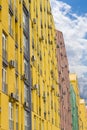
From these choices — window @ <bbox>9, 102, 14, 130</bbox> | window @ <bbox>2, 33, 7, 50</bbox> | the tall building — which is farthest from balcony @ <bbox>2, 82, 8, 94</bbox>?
the tall building

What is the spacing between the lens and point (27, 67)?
40344mm

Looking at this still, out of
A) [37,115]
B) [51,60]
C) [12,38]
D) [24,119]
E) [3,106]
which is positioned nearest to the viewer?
[3,106]

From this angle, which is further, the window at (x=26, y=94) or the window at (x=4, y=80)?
the window at (x=26, y=94)

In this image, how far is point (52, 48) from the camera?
59969 millimetres

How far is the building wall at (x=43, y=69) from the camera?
43.3 metres

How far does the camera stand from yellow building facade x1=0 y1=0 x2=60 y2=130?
30906 mm

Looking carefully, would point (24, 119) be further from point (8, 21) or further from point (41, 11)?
point (41, 11)

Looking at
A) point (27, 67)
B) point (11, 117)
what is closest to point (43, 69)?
point (27, 67)

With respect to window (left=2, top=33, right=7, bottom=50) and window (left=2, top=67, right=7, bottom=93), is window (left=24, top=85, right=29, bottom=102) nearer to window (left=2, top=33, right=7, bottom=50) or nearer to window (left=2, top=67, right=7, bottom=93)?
window (left=2, top=67, right=7, bottom=93)

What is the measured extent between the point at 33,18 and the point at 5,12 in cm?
1367

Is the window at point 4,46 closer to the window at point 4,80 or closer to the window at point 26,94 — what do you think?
the window at point 4,80

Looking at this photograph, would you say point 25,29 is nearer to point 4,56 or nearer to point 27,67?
point 27,67

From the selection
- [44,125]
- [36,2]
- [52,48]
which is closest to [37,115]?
[44,125]

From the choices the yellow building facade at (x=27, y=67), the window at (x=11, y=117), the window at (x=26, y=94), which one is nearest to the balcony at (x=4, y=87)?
the yellow building facade at (x=27, y=67)
